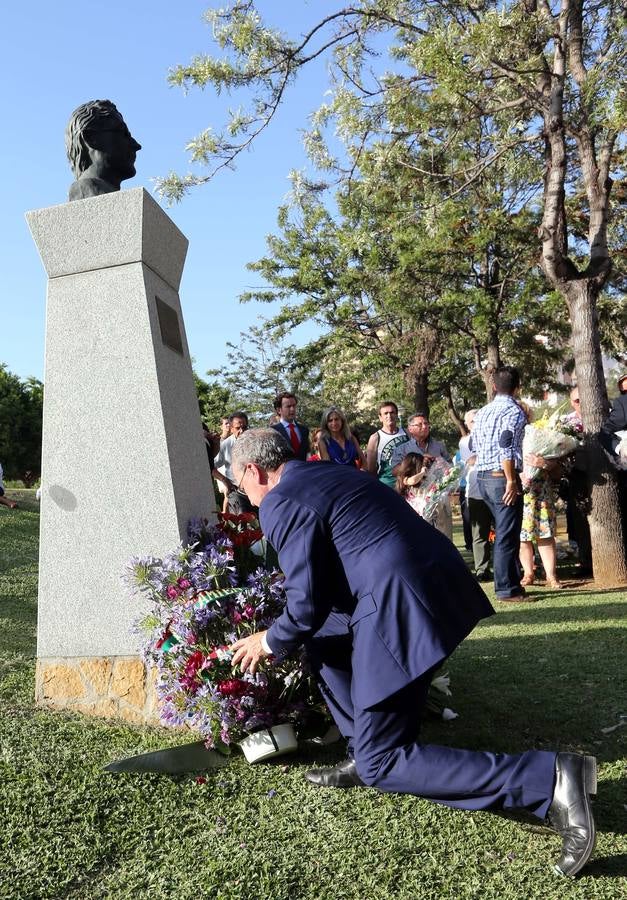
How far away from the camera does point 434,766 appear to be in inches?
108

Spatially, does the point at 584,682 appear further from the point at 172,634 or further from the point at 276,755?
the point at 172,634

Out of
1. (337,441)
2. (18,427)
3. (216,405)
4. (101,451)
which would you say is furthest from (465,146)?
(18,427)

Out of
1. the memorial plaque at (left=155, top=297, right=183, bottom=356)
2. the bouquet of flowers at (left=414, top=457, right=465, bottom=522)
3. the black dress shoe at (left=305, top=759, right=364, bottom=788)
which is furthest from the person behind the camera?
the bouquet of flowers at (left=414, top=457, right=465, bottom=522)

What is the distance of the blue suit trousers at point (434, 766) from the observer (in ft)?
8.73

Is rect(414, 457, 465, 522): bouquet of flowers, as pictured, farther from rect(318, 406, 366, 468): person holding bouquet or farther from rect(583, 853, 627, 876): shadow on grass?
rect(583, 853, 627, 876): shadow on grass

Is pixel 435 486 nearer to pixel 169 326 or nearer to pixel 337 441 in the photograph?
pixel 337 441

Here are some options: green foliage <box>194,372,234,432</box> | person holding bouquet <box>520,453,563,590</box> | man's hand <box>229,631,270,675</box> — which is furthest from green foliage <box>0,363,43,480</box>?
man's hand <box>229,631,270,675</box>

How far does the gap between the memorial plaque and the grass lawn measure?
7.18 ft

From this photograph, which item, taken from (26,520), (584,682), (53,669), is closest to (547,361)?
(26,520)

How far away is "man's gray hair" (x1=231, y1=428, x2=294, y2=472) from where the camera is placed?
3.21m

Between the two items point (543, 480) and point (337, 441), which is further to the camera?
point (337, 441)

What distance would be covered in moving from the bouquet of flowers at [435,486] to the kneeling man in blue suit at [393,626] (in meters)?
4.42

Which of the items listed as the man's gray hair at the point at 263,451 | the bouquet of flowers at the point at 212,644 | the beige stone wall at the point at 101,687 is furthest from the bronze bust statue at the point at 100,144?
the beige stone wall at the point at 101,687

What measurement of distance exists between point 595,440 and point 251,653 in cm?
558
